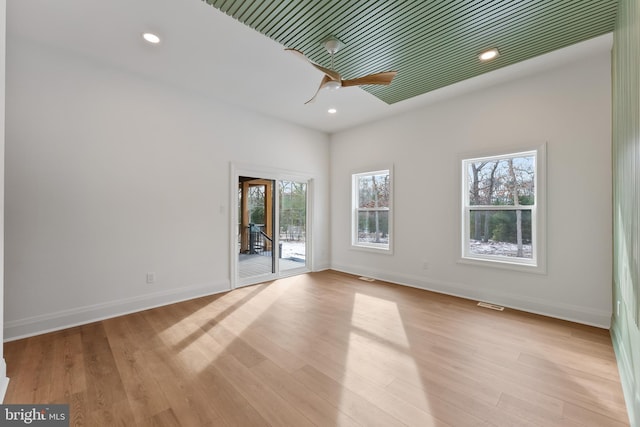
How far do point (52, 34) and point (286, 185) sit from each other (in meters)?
3.51

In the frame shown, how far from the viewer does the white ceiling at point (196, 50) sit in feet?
7.71

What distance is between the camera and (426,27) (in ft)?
8.04

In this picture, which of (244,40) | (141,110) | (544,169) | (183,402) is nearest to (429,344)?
(183,402)

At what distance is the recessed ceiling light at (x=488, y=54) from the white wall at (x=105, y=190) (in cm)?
345

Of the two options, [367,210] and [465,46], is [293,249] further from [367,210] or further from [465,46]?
[465,46]

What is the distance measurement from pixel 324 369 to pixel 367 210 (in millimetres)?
3609

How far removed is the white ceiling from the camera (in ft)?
7.71

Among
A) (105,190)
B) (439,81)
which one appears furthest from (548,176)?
(105,190)

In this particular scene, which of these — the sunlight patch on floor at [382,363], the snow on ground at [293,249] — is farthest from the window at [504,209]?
the snow on ground at [293,249]

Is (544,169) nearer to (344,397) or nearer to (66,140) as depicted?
(344,397)

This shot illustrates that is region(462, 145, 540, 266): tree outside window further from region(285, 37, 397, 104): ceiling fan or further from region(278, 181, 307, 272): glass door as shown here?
region(278, 181, 307, 272): glass door

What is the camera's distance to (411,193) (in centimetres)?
457

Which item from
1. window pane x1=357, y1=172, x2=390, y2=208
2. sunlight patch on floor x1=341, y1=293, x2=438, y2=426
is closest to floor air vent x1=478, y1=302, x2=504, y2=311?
sunlight patch on floor x1=341, y1=293, x2=438, y2=426

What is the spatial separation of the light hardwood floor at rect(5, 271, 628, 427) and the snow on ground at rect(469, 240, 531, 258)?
823 millimetres
